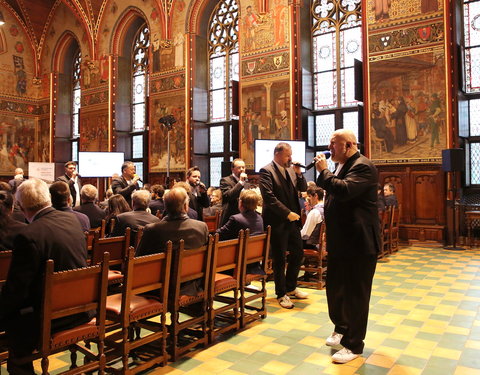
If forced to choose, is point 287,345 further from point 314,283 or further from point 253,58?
point 253,58

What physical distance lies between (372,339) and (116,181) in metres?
4.75

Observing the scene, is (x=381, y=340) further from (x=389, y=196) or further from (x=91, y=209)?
(x=389, y=196)

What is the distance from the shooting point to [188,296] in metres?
3.66

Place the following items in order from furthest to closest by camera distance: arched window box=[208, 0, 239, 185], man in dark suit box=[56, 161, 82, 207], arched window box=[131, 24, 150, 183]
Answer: arched window box=[131, 24, 150, 183] → arched window box=[208, 0, 239, 185] → man in dark suit box=[56, 161, 82, 207]

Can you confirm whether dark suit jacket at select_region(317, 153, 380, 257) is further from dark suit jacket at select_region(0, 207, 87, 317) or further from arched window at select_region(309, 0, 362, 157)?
arched window at select_region(309, 0, 362, 157)

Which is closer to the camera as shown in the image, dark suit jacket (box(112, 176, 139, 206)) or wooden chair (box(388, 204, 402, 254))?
dark suit jacket (box(112, 176, 139, 206))

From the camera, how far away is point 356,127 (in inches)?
454

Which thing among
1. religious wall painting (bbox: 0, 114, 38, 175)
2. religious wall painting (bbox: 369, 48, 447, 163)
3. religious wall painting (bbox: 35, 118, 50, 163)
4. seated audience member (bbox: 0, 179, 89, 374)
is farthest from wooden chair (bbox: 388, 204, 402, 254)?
religious wall painting (bbox: 0, 114, 38, 175)

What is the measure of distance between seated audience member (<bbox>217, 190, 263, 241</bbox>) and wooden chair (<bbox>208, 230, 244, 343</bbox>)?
478mm

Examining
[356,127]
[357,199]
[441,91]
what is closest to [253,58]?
[356,127]

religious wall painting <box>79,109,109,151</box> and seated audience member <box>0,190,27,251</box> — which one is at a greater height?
religious wall painting <box>79,109,109,151</box>

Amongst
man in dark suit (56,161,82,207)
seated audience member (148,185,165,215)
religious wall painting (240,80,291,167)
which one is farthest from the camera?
religious wall painting (240,80,291,167)

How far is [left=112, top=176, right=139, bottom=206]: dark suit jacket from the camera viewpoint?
6797 mm

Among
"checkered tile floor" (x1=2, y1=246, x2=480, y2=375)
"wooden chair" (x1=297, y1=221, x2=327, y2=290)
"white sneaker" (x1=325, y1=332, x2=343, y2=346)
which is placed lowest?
"checkered tile floor" (x1=2, y1=246, x2=480, y2=375)
